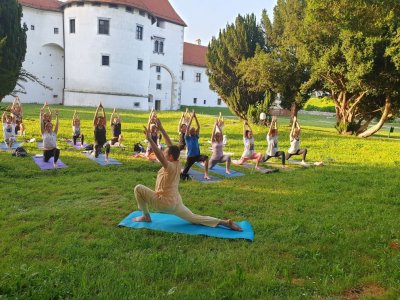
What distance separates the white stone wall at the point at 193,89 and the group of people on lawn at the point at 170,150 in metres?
42.3

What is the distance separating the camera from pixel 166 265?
4.69 metres

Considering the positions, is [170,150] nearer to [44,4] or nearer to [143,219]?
[143,219]

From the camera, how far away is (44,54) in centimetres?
4469

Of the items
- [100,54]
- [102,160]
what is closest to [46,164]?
[102,160]

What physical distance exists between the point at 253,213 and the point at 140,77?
40008 mm

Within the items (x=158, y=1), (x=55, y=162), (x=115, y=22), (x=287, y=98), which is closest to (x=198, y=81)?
(x=158, y=1)

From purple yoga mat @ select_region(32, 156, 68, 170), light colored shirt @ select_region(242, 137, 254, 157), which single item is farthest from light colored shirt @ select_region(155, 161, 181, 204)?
light colored shirt @ select_region(242, 137, 254, 157)

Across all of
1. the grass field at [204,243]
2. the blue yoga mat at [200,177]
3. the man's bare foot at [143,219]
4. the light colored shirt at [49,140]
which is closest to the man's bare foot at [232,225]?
the grass field at [204,243]

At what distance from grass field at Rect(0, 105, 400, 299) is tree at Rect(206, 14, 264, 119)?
19.0 metres

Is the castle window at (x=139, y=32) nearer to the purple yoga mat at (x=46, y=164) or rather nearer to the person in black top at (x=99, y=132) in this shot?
the person in black top at (x=99, y=132)

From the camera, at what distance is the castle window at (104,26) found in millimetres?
41406

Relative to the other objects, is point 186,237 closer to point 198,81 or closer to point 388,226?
point 388,226

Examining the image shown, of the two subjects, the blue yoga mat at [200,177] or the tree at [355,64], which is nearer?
the blue yoga mat at [200,177]

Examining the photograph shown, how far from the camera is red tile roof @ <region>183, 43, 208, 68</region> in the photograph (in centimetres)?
5853
